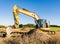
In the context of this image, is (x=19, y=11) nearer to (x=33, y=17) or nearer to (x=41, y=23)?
(x=33, y=17)

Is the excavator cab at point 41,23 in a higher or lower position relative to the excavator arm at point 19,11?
lower

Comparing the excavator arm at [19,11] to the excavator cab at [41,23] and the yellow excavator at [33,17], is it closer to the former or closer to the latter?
the yellow excavator at [33,17]

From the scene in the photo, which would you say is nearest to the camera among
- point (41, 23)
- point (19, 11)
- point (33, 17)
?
point (41, 23)

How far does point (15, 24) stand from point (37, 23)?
3.70 m

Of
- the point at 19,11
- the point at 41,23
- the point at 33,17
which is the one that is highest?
the point at 19,11

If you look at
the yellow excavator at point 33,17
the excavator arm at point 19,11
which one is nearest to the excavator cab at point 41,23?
the yellow excavator at point 33,17

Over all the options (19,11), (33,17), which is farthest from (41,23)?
(19,11)

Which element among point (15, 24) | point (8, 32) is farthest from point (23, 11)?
point (8, 32)

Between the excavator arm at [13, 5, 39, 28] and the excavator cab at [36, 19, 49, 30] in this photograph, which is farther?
the excavator cab at [36, 19, 49, 30]

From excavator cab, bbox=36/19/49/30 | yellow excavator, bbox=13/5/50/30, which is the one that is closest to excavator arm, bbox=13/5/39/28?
yellow excavator, bbox=13/5/50/30

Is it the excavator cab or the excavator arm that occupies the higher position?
the excavator arm

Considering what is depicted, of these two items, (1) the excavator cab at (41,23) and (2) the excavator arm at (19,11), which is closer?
(2) the excavator arm at (19,11)

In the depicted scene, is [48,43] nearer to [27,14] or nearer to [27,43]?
[27,43]

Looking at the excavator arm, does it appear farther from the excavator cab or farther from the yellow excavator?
the excavator cab
